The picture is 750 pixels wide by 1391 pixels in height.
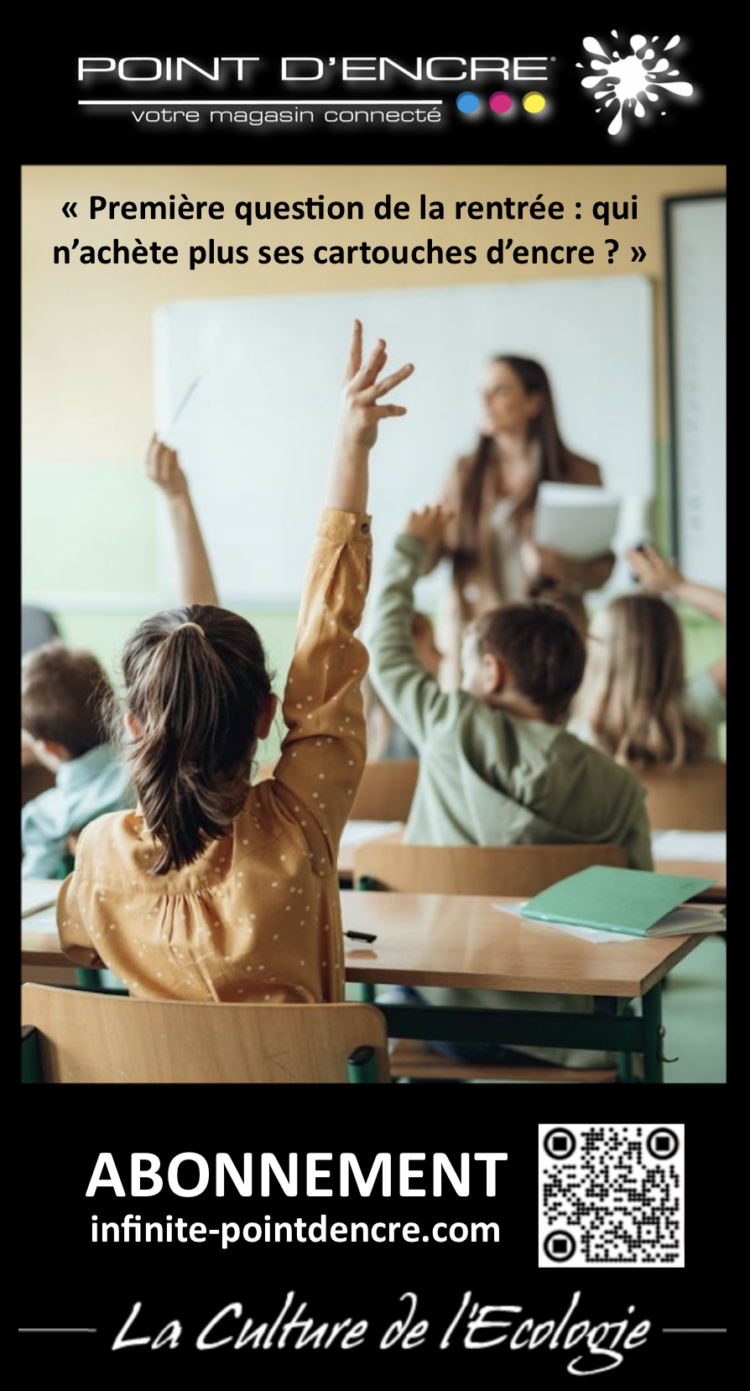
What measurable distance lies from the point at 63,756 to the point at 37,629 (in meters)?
2.49

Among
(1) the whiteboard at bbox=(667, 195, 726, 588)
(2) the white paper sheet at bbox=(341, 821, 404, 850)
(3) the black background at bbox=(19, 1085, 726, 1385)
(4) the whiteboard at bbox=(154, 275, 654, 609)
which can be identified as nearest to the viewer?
(3) the black background at bbox=(19, 1085, 726, 1385)

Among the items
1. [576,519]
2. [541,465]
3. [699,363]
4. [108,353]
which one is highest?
[108,353]

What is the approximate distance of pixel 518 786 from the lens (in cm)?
237

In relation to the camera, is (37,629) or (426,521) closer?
(426,521)

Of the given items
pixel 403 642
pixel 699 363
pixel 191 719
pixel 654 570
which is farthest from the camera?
pixel 699 363

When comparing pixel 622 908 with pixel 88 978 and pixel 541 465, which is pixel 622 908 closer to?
pixel 88 978

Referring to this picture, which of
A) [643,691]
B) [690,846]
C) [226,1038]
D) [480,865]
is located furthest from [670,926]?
[643,691]

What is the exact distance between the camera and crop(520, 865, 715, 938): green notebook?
186 cm

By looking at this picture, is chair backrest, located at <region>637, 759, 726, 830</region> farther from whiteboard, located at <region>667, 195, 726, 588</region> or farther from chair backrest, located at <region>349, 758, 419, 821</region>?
whiteboard, located at <region>667, 195, 726, 588</region>

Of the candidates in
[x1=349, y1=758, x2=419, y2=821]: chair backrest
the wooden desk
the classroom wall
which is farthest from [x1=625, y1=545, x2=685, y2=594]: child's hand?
the classroom wall

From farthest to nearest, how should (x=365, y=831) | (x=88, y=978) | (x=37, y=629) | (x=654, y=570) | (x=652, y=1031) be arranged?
(x=37, y=629)
(x=654, y=570)
(x=365, y=831)
(x=88, y=978)
(x=652, y=1031)

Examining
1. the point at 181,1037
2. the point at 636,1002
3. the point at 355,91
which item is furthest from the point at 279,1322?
the point at 636,1002

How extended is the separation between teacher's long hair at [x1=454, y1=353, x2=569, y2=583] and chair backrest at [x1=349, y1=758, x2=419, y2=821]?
1676mm

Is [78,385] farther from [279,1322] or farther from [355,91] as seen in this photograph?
[279,1322]
